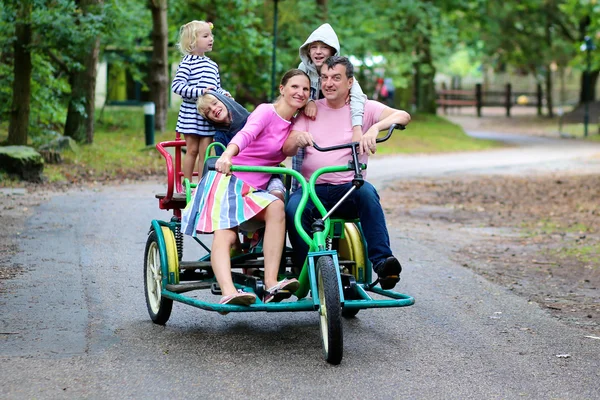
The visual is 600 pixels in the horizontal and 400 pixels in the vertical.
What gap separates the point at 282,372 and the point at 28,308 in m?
2.26

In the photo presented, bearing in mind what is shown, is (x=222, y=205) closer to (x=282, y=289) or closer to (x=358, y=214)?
(x=282, y=289)

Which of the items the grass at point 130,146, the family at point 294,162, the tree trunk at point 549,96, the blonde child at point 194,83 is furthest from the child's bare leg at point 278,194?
the tree trunk at point 549,96

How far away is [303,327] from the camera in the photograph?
6.43 m

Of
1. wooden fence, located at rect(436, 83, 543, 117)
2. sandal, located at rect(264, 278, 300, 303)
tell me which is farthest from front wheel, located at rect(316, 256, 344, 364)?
wooden fence, located at rect(436, 83, 543, 117)

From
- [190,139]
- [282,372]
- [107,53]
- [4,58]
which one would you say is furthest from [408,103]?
[282,372]

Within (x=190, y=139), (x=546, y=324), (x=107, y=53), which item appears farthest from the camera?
(x=107, y=53)

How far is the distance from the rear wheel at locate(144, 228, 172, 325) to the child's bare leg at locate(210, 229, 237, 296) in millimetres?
460

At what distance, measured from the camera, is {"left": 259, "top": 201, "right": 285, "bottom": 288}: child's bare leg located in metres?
5.82

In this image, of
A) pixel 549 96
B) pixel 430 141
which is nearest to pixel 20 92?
pixel 430 141

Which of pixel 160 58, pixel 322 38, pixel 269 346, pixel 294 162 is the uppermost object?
pixel 160 58

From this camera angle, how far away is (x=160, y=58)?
2331cm

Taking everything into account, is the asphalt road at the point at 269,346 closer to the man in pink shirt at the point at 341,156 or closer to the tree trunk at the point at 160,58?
the man in pink shirt at the point at 341,156

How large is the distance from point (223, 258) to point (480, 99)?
47.0 metres

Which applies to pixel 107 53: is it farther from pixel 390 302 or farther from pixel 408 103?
pixel 390 302
